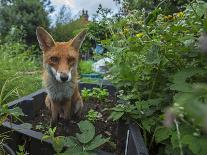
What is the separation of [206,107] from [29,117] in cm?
286

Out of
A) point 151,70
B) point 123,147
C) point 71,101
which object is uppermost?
point 151,70

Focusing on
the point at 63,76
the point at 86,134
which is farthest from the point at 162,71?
Answer: the point at 63,76

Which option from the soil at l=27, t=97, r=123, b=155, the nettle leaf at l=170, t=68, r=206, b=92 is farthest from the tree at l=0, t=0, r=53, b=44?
the nettle leaf at l=170, t=68, r=206, b=92

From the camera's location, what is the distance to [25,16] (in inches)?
538

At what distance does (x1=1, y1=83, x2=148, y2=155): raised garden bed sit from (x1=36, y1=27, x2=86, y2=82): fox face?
436mm

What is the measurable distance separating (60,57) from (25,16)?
11560 mm

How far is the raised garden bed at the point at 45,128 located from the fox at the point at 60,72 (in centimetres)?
12

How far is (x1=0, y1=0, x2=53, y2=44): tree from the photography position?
1324 cm

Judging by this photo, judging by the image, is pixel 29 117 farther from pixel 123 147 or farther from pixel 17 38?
pixel 17 38

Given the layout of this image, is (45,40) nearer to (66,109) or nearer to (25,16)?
(66,109)

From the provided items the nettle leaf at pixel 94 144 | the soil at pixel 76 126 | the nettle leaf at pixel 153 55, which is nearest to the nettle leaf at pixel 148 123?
the nettle leaf at pixel 94 144

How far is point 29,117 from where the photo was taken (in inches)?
126

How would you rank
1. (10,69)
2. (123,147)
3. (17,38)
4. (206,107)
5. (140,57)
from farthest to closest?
(17,38)
(10,69)
(123,147)
(140,57)
(206,107)

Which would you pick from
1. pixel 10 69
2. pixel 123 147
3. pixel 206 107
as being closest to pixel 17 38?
pixel 10 69
